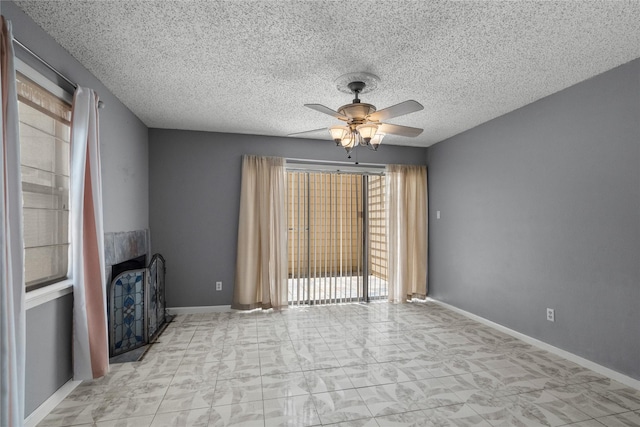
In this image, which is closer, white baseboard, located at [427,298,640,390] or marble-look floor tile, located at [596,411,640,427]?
marble-look floor tile, located at [596,411,640,427]

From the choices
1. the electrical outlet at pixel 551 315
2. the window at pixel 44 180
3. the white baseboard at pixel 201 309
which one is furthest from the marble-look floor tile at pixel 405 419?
the white baseboard at pixel 201 309

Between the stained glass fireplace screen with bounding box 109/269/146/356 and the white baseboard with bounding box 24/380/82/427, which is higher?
the stained glass fireplace screen with bounding box 109/269/146/356

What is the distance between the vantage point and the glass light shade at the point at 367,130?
246 cm

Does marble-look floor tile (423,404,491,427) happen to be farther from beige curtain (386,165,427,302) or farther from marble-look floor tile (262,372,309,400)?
beige curtain (386,165,427,302)

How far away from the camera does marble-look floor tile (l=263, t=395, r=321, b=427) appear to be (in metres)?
1.97

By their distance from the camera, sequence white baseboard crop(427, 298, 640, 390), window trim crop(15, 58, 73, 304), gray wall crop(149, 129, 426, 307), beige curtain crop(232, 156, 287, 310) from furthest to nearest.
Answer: beige curtain crop(232, 156, 287, 310), gray wall crop(149, 129, 426, 307), white baseboard crop(427, 298, 640, 390), window trim crop(15, 58, 73, 304)

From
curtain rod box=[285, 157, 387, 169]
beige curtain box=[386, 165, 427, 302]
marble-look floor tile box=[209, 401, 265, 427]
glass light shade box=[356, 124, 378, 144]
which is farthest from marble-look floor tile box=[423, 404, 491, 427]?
curtain rod box=[285, 157, 387, 169]

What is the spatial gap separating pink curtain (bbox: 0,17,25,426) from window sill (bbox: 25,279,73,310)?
32 cm

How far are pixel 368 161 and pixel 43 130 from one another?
3783 millimetres

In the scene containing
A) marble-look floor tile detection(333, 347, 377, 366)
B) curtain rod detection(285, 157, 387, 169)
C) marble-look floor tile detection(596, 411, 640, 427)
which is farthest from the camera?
curtain rod detection(285, 157, 387, 169)

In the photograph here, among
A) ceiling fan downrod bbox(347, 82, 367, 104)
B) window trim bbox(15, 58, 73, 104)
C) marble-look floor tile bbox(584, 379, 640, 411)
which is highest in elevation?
ceiling fan downrod bbox(347, 82, 367, 104)

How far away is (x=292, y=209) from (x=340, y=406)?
2.92 meters

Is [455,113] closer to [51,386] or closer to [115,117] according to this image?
[115,117]

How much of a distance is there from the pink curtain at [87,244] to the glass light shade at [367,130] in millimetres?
2010
